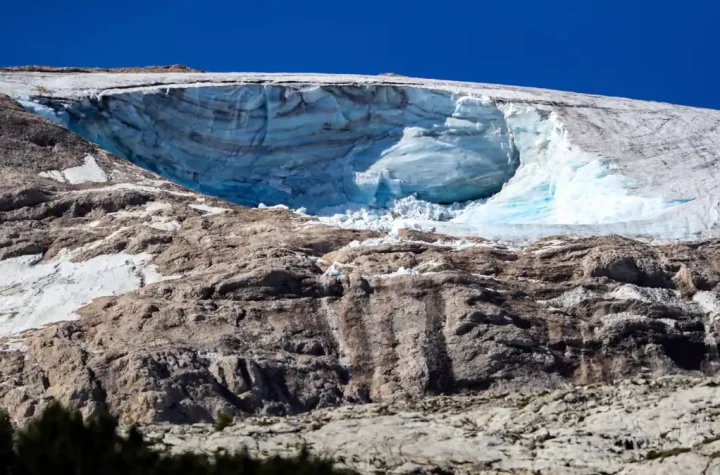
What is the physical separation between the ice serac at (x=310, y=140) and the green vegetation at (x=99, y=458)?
26402 millimetres

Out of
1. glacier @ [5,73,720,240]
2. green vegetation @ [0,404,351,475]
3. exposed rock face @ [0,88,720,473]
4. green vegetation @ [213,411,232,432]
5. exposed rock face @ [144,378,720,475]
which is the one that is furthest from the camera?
glacier @ [5,73,720,240]

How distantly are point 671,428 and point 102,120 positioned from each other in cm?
2768

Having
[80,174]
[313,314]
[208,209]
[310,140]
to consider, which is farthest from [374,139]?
[313,314]

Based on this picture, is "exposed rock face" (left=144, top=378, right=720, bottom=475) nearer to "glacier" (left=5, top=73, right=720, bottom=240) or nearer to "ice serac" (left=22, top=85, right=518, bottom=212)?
"glacier" (left=5, top=73, right=720, bottom=240)

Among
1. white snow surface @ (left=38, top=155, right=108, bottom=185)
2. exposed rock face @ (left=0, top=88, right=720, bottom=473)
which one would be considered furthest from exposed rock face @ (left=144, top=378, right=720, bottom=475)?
white snow surface @ (left=38, top=155, right=108, bottom=185)

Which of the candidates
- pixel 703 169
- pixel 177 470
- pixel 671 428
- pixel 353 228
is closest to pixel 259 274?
pixel 353 228

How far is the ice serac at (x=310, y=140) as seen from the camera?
154ft

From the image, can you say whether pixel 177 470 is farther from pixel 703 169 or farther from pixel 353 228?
pixel 703 169

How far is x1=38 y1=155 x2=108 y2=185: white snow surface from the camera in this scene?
1598 inches

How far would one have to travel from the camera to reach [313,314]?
1261 inches

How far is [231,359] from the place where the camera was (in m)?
29.8

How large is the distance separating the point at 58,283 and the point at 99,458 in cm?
1621

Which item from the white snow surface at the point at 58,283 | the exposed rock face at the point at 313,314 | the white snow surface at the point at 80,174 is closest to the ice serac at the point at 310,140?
the white snow surface at the point at 80,174

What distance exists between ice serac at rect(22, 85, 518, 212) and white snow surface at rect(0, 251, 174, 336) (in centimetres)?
1120
